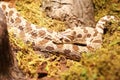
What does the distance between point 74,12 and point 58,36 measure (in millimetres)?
1046

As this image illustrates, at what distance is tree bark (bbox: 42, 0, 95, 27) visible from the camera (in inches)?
352

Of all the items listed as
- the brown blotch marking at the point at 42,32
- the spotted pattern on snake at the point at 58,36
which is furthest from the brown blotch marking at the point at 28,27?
the brown blotch marking at the point at 42,32

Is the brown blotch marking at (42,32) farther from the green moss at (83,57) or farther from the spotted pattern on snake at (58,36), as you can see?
the green moss at (83,57)

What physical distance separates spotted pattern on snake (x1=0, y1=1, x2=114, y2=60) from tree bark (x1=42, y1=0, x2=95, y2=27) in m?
0.29

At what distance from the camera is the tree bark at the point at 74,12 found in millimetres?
8938

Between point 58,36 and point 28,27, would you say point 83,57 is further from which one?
point 28,27

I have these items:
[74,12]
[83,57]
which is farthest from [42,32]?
[83,57]

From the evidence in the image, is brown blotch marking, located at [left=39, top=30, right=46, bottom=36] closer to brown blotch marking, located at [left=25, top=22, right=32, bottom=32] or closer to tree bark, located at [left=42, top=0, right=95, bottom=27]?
brown blotch marking, located at [left=25, top=22, right=32, bottom=32]

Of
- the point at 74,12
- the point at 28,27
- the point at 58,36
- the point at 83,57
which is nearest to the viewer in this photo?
the point at 83,57

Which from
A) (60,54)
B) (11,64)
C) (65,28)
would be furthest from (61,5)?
(11,64)

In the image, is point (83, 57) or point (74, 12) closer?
point (83, 57)

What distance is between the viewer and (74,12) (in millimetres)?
8945

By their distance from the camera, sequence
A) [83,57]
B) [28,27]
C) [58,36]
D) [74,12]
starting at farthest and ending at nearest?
[74,12]
[28,27]
[58,36]
[83,57]

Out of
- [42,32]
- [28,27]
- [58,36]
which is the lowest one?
[58,36]
